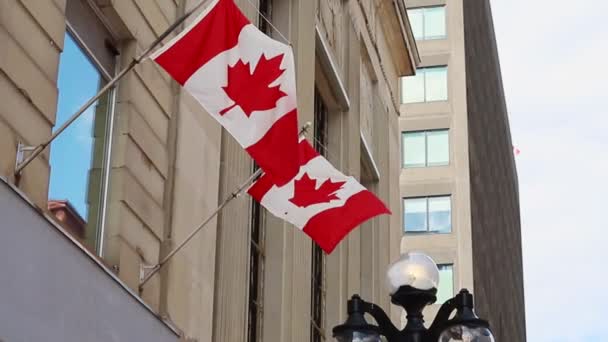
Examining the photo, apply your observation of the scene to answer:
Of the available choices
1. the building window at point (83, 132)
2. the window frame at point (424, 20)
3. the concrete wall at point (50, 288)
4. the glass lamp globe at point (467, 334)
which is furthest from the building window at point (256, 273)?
the window frame at point (424, 20)

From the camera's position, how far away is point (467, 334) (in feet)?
33.2

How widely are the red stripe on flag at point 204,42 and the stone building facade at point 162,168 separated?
116cm

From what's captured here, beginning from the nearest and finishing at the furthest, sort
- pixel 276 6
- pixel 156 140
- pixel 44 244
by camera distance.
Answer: pixel 44 244
pixel 156 140
pixel 276 6

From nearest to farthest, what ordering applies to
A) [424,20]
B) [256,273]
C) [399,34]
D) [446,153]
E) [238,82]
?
[238,82]
[256,273]
[399,34]
[446,153]
[424,20]

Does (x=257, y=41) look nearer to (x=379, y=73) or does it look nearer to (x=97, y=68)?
(x=97, y=68)

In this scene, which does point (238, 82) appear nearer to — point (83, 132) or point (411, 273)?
point (83, 132)

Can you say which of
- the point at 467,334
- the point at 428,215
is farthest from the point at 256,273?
the point at 428,215

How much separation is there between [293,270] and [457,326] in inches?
456

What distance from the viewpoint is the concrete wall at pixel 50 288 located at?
35.3 feet

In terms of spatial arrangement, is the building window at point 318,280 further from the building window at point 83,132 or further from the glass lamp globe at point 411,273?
the glass lamp globe at point 411,273

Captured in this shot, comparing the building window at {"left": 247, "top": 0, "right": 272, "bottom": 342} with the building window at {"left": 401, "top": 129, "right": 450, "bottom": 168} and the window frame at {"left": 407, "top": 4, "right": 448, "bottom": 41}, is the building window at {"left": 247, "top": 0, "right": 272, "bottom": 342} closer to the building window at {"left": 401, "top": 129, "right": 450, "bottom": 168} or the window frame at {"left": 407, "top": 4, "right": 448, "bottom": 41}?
the building window at {"left": 401, "top": 129, "right": 450, "bottom": 168}

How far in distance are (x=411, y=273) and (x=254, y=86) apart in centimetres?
280

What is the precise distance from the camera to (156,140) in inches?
603

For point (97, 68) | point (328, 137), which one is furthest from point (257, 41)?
point (328, 137)
